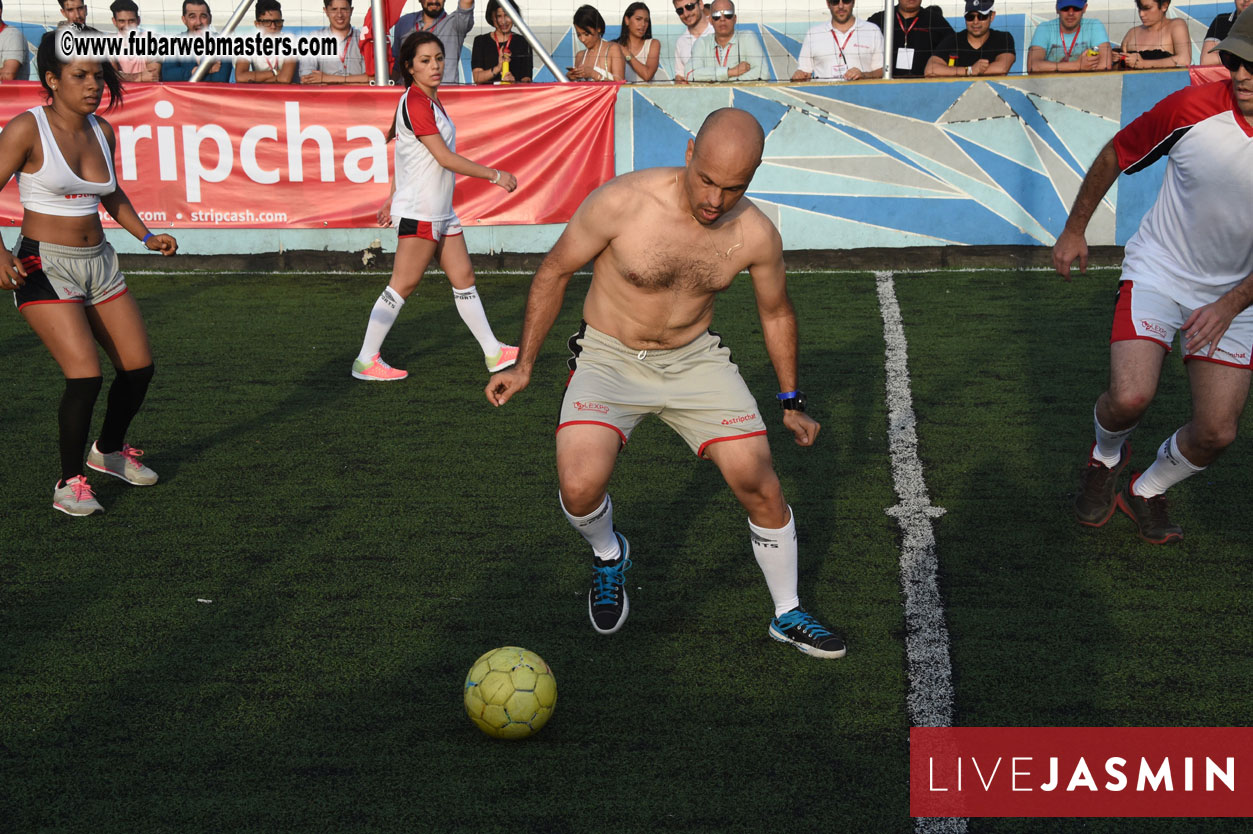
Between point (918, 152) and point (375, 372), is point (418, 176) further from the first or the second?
point (918, 152)

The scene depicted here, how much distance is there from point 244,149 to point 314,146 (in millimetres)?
708

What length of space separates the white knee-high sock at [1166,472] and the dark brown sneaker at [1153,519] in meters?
0.04

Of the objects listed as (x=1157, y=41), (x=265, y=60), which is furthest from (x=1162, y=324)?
(x=265, y=60)

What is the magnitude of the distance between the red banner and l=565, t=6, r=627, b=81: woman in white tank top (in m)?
0.82

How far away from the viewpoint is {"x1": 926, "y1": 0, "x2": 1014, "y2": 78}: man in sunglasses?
12.7 meters

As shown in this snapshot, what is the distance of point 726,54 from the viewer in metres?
13.1

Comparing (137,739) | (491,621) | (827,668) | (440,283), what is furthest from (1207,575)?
(440,283)

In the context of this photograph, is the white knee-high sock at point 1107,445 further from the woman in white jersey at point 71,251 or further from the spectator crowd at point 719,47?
the spectator crowd at point 719,47

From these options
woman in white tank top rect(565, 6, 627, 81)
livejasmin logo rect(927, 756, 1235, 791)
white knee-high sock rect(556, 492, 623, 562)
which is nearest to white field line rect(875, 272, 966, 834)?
livejasmin logo rect(927, 756, 1235, 791)

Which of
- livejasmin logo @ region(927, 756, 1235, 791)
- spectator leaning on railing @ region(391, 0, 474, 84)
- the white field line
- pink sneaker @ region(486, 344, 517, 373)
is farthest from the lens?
spectator leaning on railing @ region(391, 0, 474, 84)

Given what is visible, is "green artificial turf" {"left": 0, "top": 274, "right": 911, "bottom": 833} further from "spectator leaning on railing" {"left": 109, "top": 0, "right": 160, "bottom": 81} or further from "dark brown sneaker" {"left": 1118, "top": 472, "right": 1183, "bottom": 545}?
"spectator leaning on railing" {"left": 109, "top": 0, "right": 160, "bottom": 81}

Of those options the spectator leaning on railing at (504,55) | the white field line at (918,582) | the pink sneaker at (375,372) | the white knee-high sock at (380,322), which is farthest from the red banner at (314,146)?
the white field line at (918,582)

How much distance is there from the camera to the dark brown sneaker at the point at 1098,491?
601cm

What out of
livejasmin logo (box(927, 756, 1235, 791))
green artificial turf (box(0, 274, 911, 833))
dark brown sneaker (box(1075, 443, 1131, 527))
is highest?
dark brown sneaker (box(1075, 443, 1131, 527))
